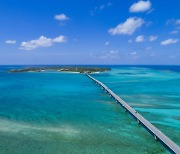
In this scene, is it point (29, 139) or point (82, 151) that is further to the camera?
point (29, 139)

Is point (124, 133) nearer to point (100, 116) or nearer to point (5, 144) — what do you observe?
point (100, 116)

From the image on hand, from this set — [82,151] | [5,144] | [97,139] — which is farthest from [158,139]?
[5,144]

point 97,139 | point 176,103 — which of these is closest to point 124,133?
point 97,139

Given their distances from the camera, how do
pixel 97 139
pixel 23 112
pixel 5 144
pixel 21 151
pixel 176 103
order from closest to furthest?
pixel 21 151, pixel 5 144, pixel 97 139, pixel 23 112, pixel 176 103

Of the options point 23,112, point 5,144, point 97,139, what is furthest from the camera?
point 23,112

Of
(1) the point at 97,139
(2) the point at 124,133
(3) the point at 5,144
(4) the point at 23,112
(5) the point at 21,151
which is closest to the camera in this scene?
(5) the point at 21,151

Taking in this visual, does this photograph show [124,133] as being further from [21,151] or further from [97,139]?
[21,151]

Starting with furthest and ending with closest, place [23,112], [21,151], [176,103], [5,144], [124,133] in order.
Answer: [176,103] < [23,112] < [124,133] < [5,144] < [21,151]

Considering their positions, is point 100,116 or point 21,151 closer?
point 21,151
